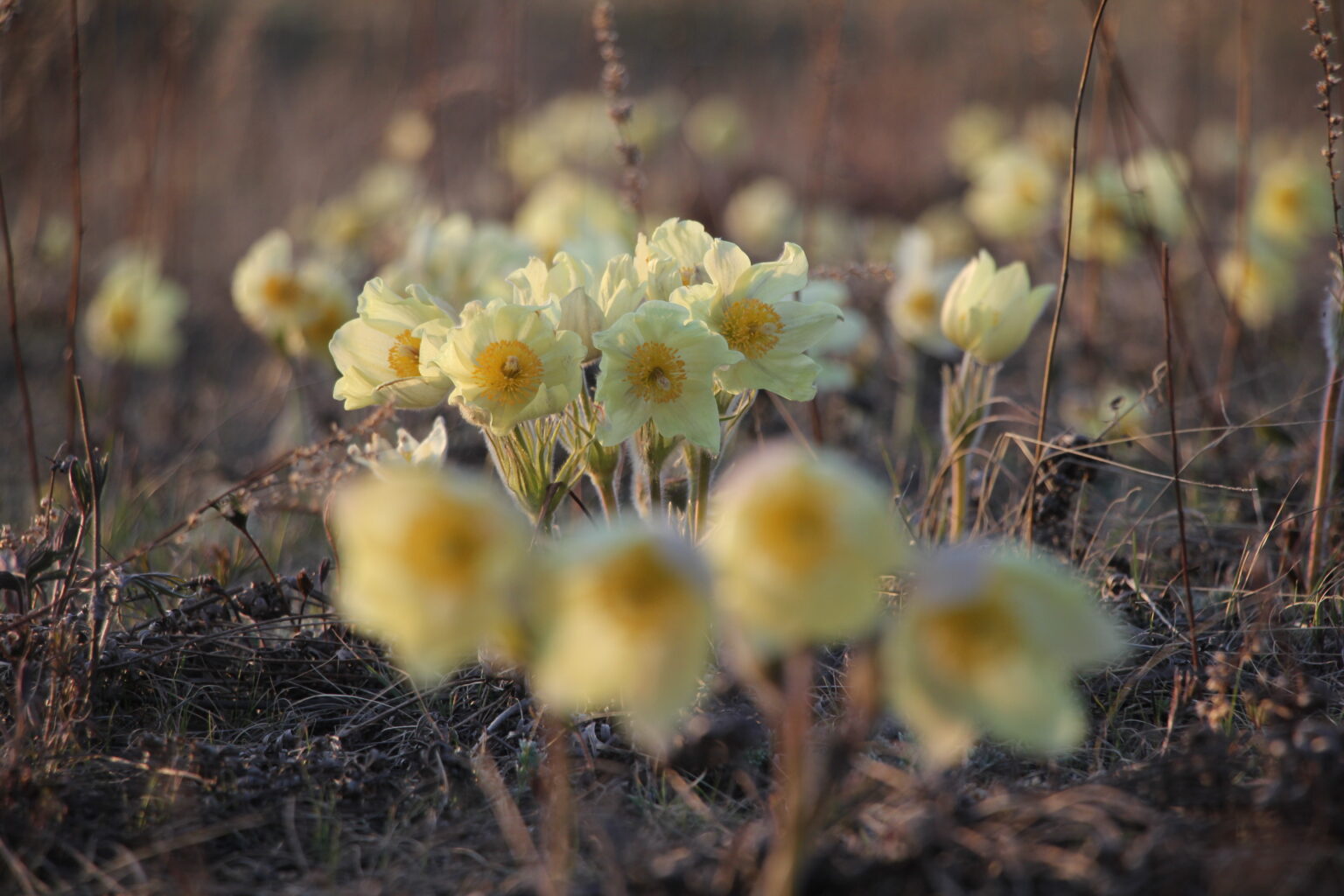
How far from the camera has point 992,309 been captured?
193cm

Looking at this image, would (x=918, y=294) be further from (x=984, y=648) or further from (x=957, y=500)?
(x=984, y=648)

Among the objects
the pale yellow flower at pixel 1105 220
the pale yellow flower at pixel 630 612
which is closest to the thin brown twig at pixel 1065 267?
the pale yellow flower at pixel 630 612

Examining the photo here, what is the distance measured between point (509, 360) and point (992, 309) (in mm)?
986

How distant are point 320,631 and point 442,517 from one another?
1.12m

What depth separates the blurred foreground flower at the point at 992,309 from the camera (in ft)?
6.33

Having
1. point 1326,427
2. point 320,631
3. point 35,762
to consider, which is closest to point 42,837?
point 35,762

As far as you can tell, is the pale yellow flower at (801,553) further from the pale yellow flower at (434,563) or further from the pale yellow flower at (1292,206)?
the pale yellow flower at (1292,206)

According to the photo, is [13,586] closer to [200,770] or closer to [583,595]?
[200,770]

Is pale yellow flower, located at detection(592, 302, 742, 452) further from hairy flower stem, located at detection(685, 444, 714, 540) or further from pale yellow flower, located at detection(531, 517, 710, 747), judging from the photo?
pale yellow flower, located at detection(531, 517, 710, 747)

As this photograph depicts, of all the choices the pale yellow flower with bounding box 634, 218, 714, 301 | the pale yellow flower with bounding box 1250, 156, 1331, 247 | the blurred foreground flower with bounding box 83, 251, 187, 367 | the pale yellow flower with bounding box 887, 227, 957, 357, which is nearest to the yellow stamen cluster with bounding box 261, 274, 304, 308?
the blurred foreground flower with bounding box 83, 251, 187, 367

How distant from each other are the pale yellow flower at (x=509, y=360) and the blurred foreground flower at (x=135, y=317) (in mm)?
2419

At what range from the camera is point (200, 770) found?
1437 mm

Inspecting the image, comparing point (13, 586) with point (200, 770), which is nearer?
point (200, 770)

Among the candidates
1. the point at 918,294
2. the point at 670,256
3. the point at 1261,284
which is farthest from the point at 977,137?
the point at 670,256
